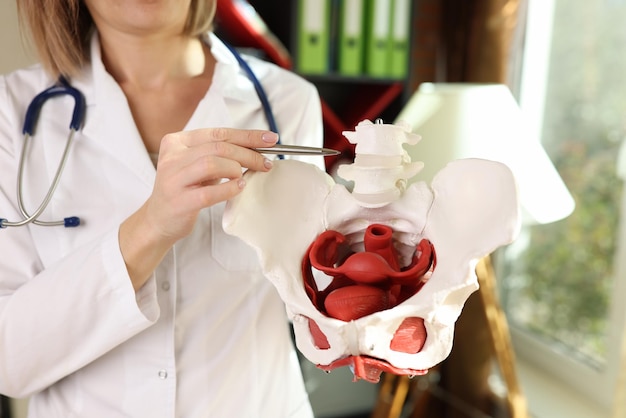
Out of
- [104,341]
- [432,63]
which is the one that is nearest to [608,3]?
[432,63]

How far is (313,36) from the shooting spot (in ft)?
5.99

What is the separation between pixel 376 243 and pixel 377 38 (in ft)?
4.50

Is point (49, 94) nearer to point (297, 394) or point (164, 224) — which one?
point (164, 224)

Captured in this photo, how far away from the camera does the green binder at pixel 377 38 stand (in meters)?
1.86

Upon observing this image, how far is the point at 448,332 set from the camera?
0.63 meters

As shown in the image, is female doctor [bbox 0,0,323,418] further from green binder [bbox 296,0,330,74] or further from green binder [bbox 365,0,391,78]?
green binder [bbox 365,0,391,78]

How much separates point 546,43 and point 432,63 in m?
0.45

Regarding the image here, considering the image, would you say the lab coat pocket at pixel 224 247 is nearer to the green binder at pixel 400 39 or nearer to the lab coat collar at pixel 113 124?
the lab coat collar at pixel 113 124

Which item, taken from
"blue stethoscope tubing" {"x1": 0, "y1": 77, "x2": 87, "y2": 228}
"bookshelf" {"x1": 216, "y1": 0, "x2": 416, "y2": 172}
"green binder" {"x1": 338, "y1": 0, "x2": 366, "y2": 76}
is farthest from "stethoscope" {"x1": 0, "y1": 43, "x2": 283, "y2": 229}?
"green binder" {"x1": 338, "y1": 0, "x2": 366, "y2": 76}

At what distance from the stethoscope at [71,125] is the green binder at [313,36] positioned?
0.84 m

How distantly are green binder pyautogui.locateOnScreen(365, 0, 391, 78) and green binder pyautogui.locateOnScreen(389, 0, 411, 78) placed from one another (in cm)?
2

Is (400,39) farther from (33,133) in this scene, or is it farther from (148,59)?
(33,133)

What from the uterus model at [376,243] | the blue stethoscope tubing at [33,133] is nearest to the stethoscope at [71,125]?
the blue stethoscope tubing at [33,133]

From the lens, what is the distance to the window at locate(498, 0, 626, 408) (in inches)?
65.8
